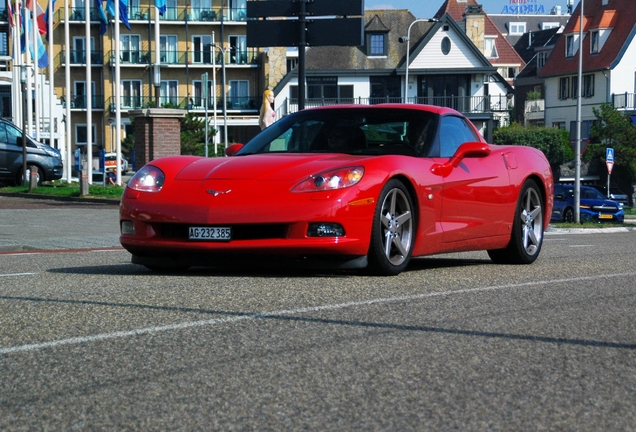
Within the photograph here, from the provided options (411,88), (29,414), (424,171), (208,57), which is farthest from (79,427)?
(208,57)

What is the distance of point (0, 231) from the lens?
15.1 meters

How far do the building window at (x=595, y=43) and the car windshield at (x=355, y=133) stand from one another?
6568 centimetres

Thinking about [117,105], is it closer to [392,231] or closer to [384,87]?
A: [392,231]

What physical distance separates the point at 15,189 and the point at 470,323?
2786 centimetres

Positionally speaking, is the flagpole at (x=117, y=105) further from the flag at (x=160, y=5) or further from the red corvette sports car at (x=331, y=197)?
the red corvette sports car at (x=331, y=197)

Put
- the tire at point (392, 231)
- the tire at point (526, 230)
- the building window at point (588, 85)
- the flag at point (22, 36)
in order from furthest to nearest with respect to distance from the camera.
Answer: the building window at point (588, 85) < the flag at point (22, 36) < the tire at point (526, 230) < the tire at point (392, 231)

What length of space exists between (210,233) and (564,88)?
2782 inches

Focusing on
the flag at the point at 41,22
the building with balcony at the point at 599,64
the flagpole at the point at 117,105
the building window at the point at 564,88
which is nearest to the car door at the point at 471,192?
the flagpole at the point at 117,105

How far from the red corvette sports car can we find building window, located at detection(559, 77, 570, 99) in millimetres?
67744

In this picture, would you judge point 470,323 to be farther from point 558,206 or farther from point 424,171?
point 558,206

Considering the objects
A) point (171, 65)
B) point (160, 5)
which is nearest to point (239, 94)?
point (171, 65)

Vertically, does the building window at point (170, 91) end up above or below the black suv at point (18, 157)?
above

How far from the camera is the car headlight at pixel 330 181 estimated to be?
25.2ft

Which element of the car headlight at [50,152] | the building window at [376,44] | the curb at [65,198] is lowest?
the curb at [65,198]
